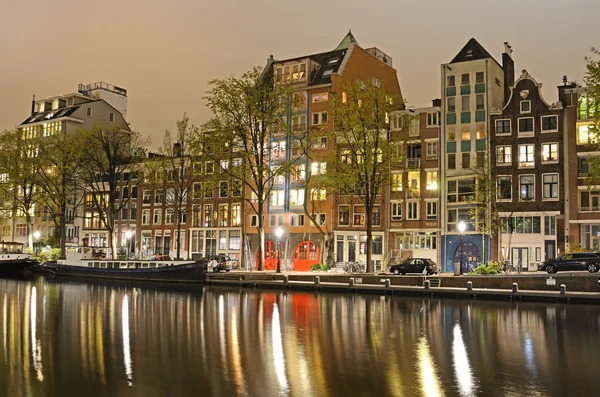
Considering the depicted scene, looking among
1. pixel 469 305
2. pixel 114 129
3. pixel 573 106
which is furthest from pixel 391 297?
pixel 114 129

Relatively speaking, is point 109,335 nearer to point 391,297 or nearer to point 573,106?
point 391,297

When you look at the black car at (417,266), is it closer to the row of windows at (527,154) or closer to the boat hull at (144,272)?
the row of windows at (527,154)

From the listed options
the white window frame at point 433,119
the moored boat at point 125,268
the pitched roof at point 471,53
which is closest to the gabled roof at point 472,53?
the pitched roof at point 471,53

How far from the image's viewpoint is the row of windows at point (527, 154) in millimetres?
57938

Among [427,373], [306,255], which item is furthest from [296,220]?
[427,373]

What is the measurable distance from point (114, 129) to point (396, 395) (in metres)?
62.7

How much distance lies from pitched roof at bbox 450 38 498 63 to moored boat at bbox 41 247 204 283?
33.1m

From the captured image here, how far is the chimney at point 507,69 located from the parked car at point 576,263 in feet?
75.1

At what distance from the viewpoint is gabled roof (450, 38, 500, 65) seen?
63.4 m

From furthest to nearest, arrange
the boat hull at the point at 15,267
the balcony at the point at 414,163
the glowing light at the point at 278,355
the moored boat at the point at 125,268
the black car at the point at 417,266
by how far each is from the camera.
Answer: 1. the boat hull at the point at 15,267
2. the balcony at the point at 414,163
3. the moored boat at the point at 125,268
4. the black car at the point at 417,266
5. the glowing light at the point at 278,355

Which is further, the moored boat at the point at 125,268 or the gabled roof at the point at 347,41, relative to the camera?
the gabled roof at the point at 347,41

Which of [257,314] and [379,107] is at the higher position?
[379,107]

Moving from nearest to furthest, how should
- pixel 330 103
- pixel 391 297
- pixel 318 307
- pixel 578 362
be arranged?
1. pixel 578 362
2. pixel 318 307
3. pixel 391 297
4. pixel 330 103

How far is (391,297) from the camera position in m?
44.9
